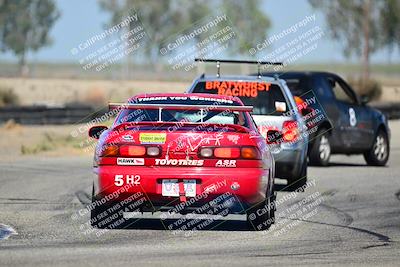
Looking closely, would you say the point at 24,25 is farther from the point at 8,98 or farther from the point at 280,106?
the point at 280,106

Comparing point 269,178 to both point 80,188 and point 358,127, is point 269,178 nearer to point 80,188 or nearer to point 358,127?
point 80,188

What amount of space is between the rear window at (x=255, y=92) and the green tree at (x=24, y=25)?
85815 mm

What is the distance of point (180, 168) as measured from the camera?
10.6 metres

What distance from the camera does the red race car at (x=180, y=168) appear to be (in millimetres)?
10516

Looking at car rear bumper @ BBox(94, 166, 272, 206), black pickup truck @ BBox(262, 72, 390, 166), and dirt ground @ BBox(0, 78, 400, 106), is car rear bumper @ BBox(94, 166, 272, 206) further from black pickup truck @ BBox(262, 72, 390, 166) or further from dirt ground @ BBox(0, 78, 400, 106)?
dirt ground @ BBox(0, 78, 400, 106)

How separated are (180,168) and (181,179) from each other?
11cm

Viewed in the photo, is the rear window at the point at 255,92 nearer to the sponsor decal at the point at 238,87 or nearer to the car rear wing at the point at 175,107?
the sponsor decal at the point at 238,87

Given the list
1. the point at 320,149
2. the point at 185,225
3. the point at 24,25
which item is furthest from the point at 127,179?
the point at 24,25

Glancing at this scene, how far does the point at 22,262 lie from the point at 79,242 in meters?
1.35

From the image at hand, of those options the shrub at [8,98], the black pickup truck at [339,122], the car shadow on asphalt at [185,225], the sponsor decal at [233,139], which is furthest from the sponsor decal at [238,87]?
the shrub at [8,98]

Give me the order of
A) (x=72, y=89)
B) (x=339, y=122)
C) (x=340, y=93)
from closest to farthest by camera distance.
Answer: (x=339, y=122) < (x=340, y=93) < (x=72, y=89)

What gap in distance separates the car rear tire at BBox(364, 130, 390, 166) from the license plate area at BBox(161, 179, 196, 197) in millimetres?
10870

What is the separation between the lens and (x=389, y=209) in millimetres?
13117

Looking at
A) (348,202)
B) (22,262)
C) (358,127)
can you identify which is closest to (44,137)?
(358,127)
